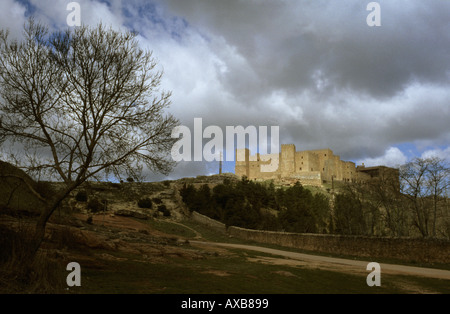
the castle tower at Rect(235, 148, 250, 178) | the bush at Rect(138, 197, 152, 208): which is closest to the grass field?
the bush at Rect(138, 197, 152, 208)

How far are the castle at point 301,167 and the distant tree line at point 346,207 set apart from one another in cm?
4858

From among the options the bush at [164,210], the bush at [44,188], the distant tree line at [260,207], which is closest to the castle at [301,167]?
the distant tree line at [260,207]

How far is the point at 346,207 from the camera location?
3675cm

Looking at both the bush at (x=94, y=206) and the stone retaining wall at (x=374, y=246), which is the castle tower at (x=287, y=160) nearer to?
the bush at (x=94, y=206)

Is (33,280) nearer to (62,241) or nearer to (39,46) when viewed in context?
(62,241)

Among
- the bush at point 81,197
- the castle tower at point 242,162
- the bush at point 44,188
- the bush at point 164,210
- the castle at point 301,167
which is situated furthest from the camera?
the castle tower at point 242,162

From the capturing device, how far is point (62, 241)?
448 inches

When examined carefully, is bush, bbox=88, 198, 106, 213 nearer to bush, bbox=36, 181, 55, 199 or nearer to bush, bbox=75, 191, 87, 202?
bush, bbox=75, 191, 87, 202

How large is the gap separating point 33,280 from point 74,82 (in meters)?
5.90

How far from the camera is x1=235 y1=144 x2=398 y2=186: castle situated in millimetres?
110938

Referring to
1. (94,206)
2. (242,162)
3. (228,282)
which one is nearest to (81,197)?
(94,206)

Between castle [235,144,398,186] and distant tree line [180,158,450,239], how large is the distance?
48.6 metres

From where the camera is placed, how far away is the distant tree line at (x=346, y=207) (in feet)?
87.8

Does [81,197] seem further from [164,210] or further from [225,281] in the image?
[225,281]
